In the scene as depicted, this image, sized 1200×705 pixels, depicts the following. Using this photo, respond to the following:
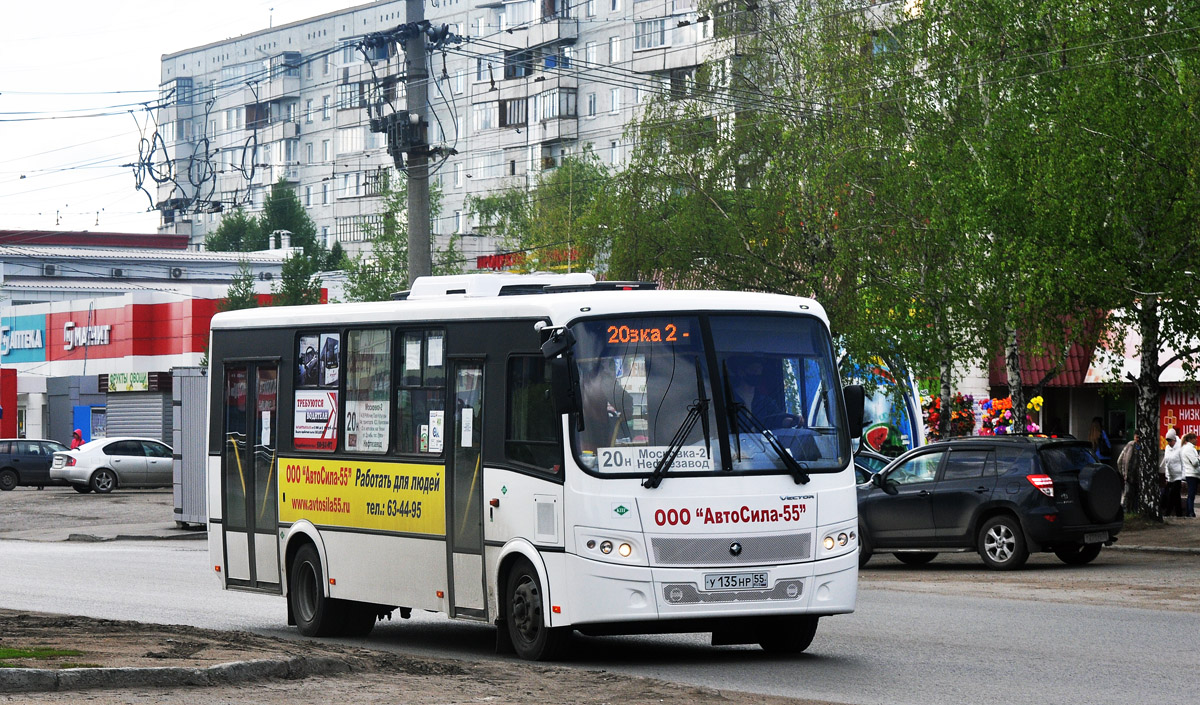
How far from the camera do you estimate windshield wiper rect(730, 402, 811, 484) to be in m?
12.4

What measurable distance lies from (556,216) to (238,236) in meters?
51.4

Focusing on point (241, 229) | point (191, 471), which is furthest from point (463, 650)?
point (241, 229)

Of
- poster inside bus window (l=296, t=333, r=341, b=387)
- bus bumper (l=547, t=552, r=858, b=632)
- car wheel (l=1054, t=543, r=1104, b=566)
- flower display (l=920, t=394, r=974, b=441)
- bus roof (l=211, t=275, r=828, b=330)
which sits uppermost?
bus roof (l=211, t=275, r=828, b=330)

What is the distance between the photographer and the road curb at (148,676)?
9914 mm

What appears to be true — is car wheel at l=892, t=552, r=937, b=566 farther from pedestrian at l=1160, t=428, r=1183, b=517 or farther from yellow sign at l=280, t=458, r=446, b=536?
yellow sign at l=280, t=458, r=446, b=536

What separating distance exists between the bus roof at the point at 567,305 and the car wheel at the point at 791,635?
226 centimetres

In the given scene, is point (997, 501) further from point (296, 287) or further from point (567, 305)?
point (296, 287)

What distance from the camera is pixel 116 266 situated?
103 meters

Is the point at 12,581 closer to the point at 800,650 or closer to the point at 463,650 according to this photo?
the point at 463,650

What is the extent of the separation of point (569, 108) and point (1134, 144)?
204 feet

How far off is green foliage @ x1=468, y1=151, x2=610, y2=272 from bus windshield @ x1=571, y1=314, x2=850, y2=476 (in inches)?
1228

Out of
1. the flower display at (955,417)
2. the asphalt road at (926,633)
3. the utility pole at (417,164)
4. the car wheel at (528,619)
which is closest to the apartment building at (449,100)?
the flower display at (955,417)

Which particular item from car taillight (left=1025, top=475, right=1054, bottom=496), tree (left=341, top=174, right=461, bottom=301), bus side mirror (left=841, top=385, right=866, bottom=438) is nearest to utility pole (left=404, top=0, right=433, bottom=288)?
car taillight (left=1025, top=475, right=1054, bottom=496)

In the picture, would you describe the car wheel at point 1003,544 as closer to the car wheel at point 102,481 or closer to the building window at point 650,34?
the car wheel at point 102,481
